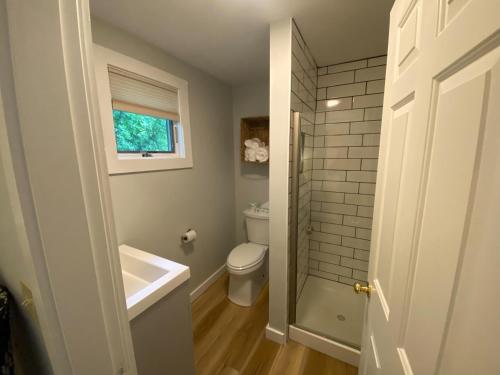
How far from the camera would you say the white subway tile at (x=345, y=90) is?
1.79 metres

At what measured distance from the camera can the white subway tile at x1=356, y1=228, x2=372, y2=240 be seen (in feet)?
6.31

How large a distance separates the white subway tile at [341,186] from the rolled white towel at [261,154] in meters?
0.66

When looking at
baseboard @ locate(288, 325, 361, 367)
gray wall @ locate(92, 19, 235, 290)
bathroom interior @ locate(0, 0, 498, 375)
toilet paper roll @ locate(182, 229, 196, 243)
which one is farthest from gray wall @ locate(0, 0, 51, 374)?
baseboard @ locate(288, 325, 361, 367)

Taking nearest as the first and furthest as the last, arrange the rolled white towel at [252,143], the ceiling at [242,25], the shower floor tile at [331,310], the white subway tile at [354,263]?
1. the ceiling at [242,25]
2. the shower floor tile at [331,310]
3. the white subway tile at [354,263]
4. the rolled white towel at [252,143]

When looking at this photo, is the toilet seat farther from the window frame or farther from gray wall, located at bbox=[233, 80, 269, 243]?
the window frame

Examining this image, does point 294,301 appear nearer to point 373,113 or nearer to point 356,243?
point 356,243

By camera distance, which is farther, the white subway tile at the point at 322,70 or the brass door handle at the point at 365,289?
the white subway tile at the point at 322,70

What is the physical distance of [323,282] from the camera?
217 centimetres

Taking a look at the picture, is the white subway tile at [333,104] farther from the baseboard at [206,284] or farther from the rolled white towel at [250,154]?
the baseboard at [206,284]

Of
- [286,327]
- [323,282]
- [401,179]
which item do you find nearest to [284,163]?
[401,179]

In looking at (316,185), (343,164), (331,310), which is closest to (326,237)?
(316,185)

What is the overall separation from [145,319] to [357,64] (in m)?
2.33

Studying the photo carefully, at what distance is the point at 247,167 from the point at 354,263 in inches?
59.9

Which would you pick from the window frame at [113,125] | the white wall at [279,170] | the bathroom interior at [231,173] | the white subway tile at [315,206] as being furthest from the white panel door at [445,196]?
the white subway tile at [315,206]
